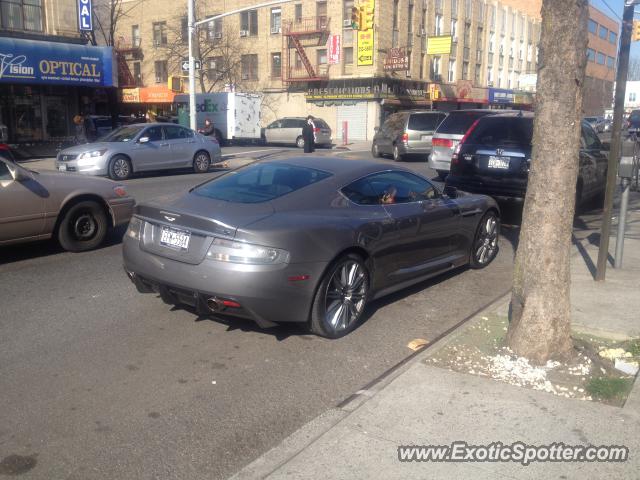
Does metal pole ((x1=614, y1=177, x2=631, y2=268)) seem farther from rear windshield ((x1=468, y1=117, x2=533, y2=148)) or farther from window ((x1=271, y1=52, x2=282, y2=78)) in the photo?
window ((x1=271, y1=52, x2=282, y2=78))

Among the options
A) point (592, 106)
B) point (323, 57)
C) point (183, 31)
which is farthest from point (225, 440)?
point (592, 106)

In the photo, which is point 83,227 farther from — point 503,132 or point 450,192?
point 503,132

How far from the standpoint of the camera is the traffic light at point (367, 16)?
28.7 meters

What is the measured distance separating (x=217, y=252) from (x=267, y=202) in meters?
0.71

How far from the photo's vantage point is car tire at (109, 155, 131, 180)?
55.4 feet

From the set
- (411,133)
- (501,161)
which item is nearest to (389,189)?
(501,161)

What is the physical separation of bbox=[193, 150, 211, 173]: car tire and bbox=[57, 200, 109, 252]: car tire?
10.8 m

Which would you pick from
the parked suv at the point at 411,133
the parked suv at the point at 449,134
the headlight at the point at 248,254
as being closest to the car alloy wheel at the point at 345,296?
the headlight at the point at 248,254

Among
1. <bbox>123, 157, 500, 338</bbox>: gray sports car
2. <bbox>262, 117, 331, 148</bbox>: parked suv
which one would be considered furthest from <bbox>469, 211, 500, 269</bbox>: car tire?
<bbox>262, 117, 331, 148</bbox>: parked suv

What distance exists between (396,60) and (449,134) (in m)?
27.2

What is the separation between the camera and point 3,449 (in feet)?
12.4

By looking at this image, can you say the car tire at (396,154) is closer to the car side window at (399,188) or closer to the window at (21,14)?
the window at (21,14)

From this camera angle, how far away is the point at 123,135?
58.7ft

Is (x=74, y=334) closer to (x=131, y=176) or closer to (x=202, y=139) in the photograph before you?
(x=131, y=176)
